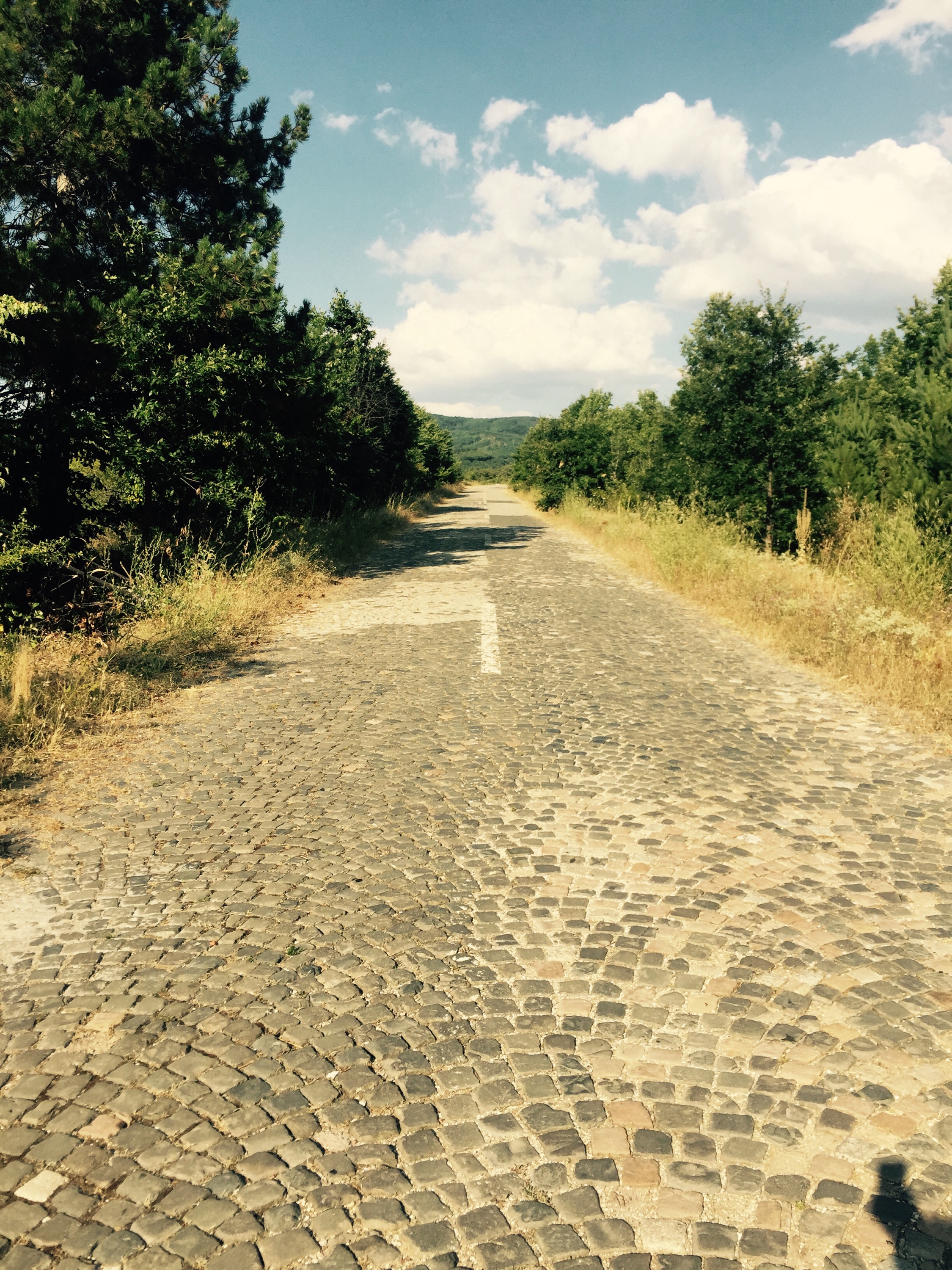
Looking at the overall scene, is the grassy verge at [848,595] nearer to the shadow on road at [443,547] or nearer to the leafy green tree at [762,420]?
the leafy green tree at [762,420]

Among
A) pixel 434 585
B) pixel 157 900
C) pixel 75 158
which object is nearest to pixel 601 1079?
pixel 157 900

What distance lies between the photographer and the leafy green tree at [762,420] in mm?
14555

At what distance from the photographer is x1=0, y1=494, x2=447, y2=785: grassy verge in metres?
5.86

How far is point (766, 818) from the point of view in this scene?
14.8 feet

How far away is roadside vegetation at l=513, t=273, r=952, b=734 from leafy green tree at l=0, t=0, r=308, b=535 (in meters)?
8.44

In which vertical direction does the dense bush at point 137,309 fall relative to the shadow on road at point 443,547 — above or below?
above

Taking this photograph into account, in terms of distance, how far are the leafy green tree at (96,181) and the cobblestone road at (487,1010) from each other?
17.8ft

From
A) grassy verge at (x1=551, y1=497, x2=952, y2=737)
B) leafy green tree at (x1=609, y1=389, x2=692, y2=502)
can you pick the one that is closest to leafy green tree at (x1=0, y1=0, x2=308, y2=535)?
grassy verge at (x1=551, y1=497, x2=952, y2=737)

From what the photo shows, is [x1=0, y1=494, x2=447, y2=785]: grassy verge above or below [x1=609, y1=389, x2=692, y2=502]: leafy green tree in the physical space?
below

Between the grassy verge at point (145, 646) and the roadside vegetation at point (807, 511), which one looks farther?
the roadside vegetation at point (807, 511)

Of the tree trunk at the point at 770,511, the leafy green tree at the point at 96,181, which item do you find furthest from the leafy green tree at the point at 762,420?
the leafy green tree at the point at 96,181

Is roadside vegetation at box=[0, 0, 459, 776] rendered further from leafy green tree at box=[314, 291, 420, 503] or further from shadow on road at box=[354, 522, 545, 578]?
leafy green tree at box=[314, 291, 420, 503]

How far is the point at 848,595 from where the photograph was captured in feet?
31.6

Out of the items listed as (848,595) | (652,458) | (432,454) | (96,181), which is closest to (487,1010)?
(848,595)
